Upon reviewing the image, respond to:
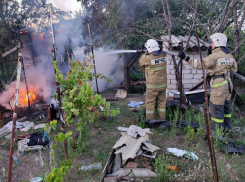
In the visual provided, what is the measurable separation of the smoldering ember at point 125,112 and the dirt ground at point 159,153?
21mm

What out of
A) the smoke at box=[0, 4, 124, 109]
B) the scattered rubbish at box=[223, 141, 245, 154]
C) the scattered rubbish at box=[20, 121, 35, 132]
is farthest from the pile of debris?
the smoke at box=[0, 4, 124, 109]

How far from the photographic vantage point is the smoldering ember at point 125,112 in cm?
353

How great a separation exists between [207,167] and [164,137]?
1450mm

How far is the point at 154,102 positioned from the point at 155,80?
648 millimetres

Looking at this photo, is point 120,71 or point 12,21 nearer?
point 12,21

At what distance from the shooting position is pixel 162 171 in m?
3.33

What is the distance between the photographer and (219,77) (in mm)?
4734

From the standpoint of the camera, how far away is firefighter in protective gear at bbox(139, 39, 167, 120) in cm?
547

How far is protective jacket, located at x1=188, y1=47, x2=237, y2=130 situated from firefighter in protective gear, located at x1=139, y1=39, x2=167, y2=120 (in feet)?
3.21

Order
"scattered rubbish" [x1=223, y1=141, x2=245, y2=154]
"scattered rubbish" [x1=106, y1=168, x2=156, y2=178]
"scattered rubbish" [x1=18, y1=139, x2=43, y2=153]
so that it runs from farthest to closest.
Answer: "scattered rubbish" [x1=18, y1=139, x2=43, y2=153] < "scattered rubbish" [x1=223, y1=141, x2=245, y2=154] < "scattered rubbish" [x1=106, y1=168, x2=156, y2=178]

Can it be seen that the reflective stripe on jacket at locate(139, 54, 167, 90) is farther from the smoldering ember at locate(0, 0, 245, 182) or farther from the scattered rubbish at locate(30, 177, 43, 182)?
the scattered rubbish at locate(30, 177, 43, 182)

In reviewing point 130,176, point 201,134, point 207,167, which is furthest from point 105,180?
point 201,134

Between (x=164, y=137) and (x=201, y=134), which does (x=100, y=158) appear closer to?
(x=164, y=137)

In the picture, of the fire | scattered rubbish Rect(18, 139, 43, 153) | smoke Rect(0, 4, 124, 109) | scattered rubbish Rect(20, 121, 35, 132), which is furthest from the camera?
smoke Rect(0, 4, 124, 109)
